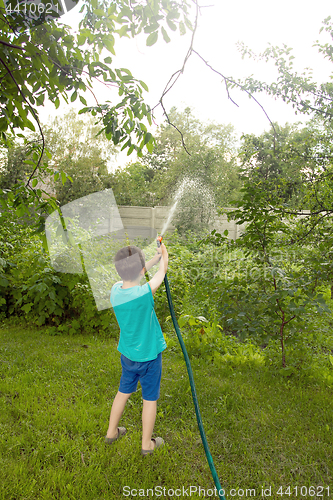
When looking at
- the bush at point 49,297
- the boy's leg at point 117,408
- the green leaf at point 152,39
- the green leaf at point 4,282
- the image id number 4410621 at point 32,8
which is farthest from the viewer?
the green leaf at point 4,282

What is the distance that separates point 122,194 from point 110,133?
454 inches

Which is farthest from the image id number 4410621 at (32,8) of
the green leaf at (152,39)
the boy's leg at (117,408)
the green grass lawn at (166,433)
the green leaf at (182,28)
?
the green grass lawn at (166,433)

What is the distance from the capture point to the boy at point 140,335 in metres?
1.89

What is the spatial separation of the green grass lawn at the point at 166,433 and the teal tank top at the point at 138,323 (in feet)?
2.13

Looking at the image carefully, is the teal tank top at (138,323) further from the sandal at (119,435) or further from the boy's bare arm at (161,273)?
the sandal at (119,435)

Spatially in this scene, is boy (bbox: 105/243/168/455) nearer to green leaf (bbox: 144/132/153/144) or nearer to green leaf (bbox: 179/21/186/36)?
green leaf (bbox: 144/132/153/144)

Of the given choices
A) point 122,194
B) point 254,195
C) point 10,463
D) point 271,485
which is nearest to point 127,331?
point 10,463

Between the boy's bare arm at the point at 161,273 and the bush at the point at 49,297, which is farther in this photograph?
the bush at the point at 49,297

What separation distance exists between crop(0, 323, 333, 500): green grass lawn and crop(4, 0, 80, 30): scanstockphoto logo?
2.40 metres

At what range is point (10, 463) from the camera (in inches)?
71.7

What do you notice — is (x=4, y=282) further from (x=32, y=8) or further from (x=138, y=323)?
(x=32, y=8)

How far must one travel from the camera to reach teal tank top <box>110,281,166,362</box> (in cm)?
189

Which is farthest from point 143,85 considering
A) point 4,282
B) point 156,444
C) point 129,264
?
point 4,282

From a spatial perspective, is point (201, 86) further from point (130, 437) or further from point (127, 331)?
point (130, 437)
